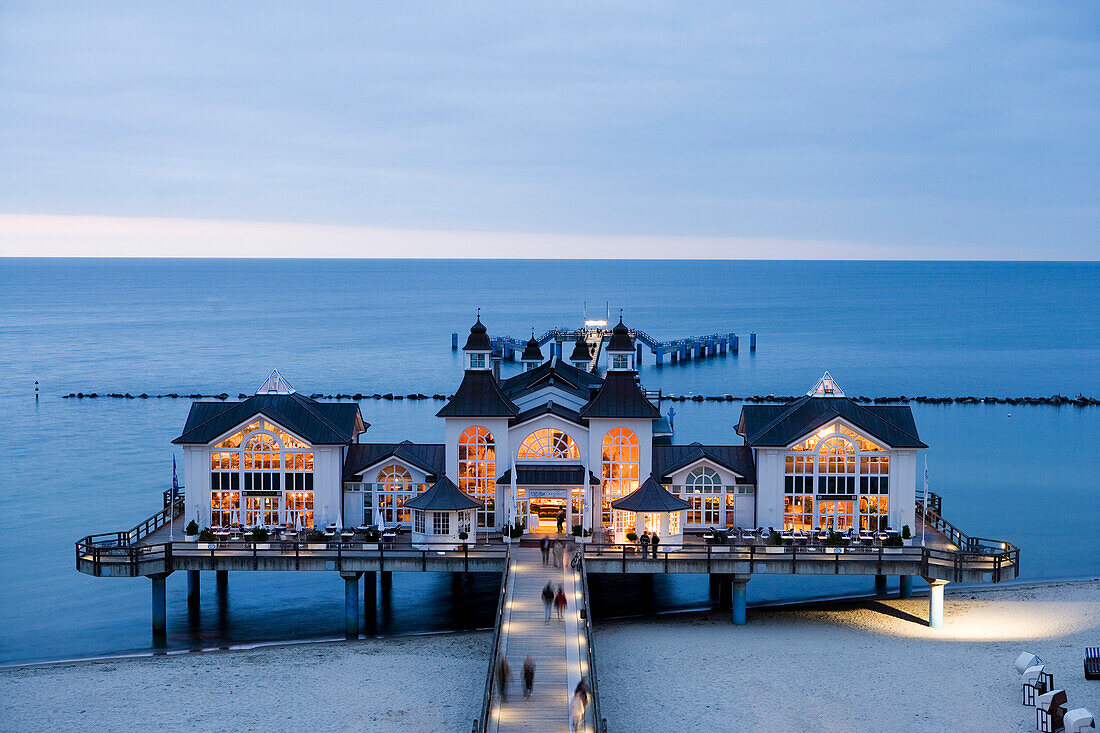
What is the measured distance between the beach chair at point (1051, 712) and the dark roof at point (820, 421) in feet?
40.7

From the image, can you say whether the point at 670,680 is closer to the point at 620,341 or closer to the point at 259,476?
the point at 620,341

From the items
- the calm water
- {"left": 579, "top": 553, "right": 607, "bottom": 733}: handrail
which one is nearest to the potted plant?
the calm water

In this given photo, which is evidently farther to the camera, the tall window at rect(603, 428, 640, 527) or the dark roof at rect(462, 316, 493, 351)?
the dark roof at rect(462, 316, 493, 351)

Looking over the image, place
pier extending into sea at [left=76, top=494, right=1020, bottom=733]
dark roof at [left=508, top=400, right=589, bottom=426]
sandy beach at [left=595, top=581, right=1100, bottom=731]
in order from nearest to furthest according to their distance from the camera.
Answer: sandy beach at [left=595, top=581, right=1100, bottom=731] → pier extending into sea at [left=76, top=494, right=1020, bottom=733] → dark roof at [left=508, top=400, right=589, bottom=426]

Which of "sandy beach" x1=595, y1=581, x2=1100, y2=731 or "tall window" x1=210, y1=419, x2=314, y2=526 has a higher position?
"tall window" x1=210, y1=419, x2=314, y2=526

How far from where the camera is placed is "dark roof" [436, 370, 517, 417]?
40.8m


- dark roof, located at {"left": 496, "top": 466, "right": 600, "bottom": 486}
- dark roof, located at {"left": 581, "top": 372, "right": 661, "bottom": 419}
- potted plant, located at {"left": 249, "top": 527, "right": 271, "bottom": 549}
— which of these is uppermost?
dark roof, located at {"left": 581, "top": 372, "right": 661, "bottom": 419}

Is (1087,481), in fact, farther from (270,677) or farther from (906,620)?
(270,677)

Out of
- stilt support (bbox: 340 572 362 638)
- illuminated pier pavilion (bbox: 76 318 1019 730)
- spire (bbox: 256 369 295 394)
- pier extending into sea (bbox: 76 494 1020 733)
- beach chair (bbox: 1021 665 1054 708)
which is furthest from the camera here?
spire (bbox: 256 369 295 394)

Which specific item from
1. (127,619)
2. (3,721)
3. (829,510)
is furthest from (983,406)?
(3,721)

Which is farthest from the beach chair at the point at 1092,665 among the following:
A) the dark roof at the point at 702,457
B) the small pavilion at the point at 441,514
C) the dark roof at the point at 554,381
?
the dark roof at the point at 554,381

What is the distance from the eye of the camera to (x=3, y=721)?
3014cm

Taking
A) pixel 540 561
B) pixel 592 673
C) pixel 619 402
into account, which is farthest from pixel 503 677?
pixel 619 402

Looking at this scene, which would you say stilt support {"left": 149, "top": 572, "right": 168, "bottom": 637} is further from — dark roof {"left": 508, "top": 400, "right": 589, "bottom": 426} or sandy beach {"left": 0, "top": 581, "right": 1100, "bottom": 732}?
dark roof {"left": 508, "top": 400, "right": 589, "bottom": 426}
